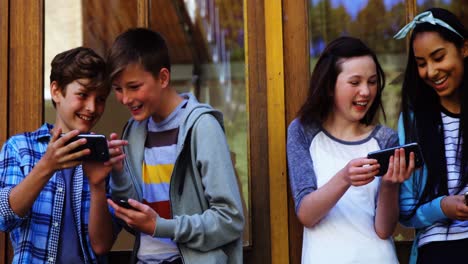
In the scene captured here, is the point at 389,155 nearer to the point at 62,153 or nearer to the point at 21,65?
the point at 62,153

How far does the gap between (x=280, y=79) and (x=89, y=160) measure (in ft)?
2.82

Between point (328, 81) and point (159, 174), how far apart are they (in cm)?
66

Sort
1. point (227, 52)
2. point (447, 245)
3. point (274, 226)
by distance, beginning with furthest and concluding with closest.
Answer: point (227, 52), point (274, 226), point (447, 245)

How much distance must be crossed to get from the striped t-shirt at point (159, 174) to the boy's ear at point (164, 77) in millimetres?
90

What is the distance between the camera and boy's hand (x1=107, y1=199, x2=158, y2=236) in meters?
2.30

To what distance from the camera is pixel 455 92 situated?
2.58 meters

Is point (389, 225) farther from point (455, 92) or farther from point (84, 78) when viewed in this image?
point (84, 78)

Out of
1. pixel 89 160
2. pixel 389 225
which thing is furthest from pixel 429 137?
pixel 89 160

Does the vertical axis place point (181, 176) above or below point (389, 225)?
above

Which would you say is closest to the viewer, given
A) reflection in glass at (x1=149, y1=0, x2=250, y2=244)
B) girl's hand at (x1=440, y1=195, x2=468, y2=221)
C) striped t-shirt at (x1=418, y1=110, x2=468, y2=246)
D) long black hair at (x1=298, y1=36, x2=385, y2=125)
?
girl's hand at (x1=440, y1=195, x2=468, y2=221)

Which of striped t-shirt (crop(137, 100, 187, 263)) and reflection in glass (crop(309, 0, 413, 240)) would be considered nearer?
striped t-shirt (crop(137, 100, 187, 263))

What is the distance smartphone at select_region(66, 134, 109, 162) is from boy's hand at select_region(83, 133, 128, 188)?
4 centimetres

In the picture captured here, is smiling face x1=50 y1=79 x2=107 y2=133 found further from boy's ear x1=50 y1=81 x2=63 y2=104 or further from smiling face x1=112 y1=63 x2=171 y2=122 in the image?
smiling face x1=112 y1=63 x2=171 y2=122

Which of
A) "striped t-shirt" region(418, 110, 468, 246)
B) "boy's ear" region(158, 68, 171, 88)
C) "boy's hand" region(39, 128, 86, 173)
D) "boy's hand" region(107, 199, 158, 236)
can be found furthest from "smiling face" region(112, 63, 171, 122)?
"striped t-shirt" region(418, 110, 468, 246)
